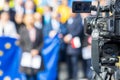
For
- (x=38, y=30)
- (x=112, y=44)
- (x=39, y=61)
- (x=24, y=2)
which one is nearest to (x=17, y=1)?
(x=24, y=2)

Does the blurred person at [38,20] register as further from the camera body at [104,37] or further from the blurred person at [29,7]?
the camera body at [104,37]

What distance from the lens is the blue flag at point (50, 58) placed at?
6703mm

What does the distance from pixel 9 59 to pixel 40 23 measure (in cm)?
67

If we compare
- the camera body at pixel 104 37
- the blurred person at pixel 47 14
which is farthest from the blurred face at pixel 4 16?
the camera body at pixel 104 37

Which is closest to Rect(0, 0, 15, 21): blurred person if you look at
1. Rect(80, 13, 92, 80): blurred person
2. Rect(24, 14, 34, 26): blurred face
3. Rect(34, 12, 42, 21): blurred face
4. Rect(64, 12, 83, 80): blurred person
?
Rect(24, 14, 34, 26): blurred face

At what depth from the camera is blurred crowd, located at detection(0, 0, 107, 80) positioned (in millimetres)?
6582

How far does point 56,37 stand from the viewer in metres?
6.68

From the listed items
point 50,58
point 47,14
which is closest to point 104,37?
point 47,14

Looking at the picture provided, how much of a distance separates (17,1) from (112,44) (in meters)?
3.75

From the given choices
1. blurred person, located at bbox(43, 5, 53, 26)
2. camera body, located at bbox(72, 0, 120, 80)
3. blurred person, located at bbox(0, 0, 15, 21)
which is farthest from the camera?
blurred person, located at bbox(43, 5, 53, 26)

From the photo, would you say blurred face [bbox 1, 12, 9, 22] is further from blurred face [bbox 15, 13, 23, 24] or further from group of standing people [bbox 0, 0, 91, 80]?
blurred face [bbox 15, 13, 23, 24]

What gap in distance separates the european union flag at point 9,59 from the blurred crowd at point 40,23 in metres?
0.09

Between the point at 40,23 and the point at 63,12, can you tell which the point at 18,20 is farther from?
the point at 63,12

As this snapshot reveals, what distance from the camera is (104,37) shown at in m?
A: 2.88
